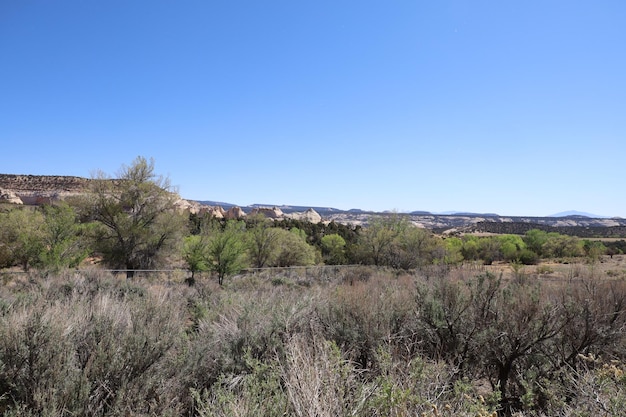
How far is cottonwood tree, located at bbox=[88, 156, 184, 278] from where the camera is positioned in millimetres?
21328

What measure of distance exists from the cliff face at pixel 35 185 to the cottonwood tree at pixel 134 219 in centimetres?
4463

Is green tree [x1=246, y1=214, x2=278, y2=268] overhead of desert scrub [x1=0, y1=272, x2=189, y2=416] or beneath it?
beneath

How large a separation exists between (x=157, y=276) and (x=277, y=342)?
56.8 feet

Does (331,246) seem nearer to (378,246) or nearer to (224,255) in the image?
(378,246)

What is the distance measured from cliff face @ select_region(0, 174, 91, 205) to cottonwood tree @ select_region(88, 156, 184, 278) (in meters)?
44.6

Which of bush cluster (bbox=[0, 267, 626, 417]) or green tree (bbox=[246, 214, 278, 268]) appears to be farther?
green tree (bbox=[246, 214, 278, 268])

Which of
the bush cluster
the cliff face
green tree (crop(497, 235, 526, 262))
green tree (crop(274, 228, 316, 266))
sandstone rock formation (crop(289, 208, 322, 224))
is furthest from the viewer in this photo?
sandstone rock formation (crop(289, 208, 322, 224))

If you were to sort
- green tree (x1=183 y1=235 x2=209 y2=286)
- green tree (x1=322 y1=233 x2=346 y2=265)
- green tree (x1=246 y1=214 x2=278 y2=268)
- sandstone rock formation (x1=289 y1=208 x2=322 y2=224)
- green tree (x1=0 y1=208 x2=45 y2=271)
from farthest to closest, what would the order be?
sandstone rock formation (x1=289 y1=208 x2=322 y2=224) → green tree (x1=322 y1=233 x2=346 y2=265) → green tree (x1=246 y1=214 x2=278 y2=268) → green tree (x1=0 y1=208 x2=45 y2=271) → green tree (x1=183 y1=235 x2=209 y2=286)

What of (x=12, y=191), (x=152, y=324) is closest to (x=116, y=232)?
(x=152, y=324)

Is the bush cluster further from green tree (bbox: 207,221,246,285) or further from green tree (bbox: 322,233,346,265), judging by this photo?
green tree (bbox: 322,233,346,265)

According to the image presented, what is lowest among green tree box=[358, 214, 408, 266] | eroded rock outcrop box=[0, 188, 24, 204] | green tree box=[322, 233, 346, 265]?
green tree box=[322, 233, 346, 265]

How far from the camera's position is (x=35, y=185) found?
60906 mm

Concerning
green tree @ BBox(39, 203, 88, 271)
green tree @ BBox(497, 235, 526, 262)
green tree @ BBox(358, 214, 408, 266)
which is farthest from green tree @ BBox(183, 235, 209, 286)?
green tree @ BBox(497, 235, 526, 262)

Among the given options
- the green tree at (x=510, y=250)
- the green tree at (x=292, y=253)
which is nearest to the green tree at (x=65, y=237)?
the green tree at (x=292, y=253)
